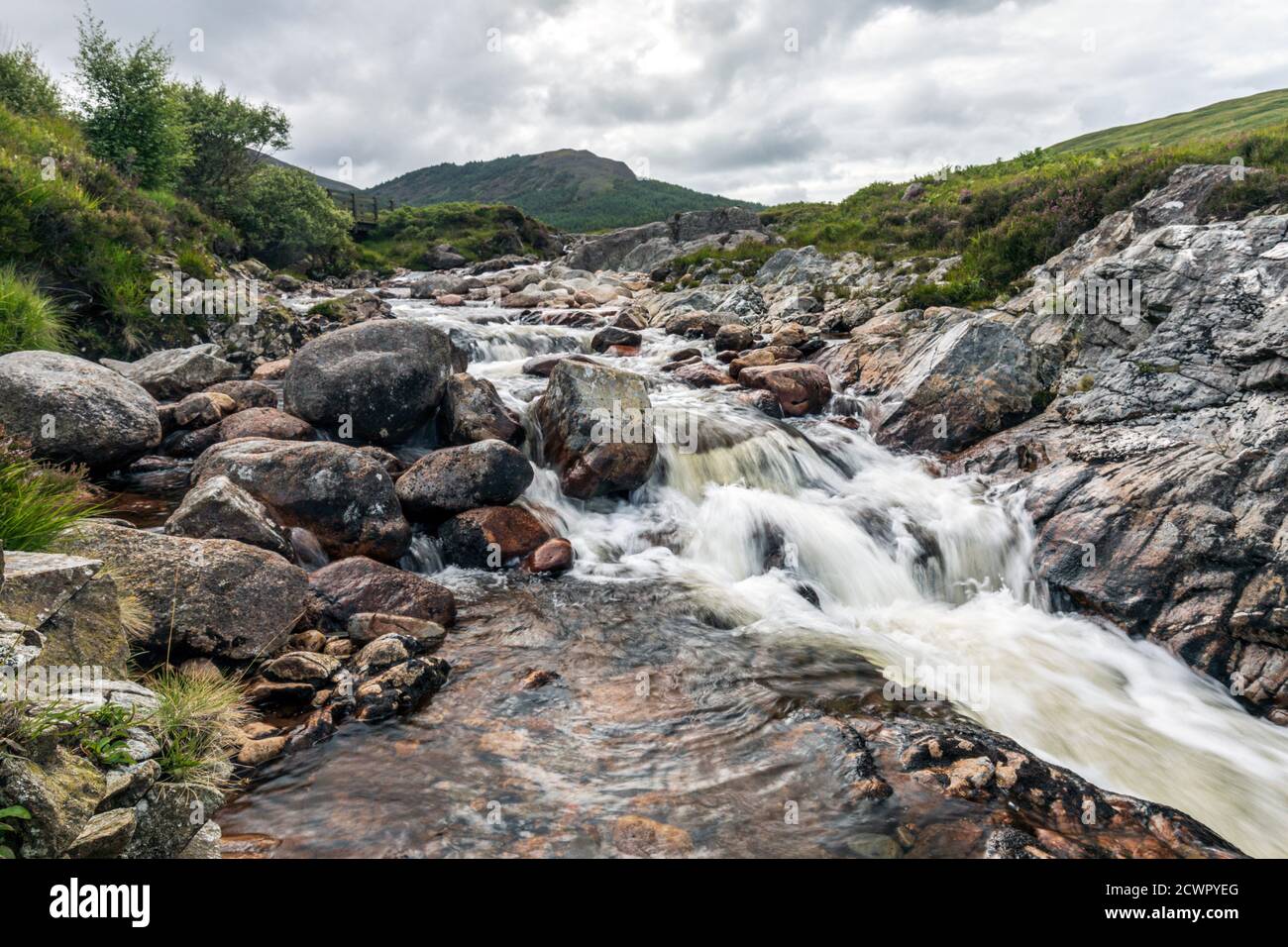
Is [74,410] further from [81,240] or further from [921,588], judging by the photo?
[921,588]

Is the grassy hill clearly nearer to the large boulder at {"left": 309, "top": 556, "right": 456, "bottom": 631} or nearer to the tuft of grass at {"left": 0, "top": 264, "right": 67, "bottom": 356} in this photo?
the large boulder at {"left": 309, "top": 556, "right": 456, "bottom": 631}

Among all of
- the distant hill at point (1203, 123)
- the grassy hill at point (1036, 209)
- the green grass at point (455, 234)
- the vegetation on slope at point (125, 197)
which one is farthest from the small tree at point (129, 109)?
the distant hill at point (1203, 123)

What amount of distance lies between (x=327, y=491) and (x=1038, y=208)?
82.0 feet

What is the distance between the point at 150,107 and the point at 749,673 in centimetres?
3292

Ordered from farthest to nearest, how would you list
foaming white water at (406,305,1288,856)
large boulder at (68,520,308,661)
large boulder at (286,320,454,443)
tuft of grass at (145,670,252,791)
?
large boulder at (286,320,454,443)
foaming white water at (406,305,1288,856)
large boulder at (68,520,308,661)
tuft of grass at (145,670,252,791)

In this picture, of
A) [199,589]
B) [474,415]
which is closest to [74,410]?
[199,589]

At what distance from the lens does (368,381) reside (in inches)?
495

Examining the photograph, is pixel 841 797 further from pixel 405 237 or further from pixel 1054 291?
pixel 405 237

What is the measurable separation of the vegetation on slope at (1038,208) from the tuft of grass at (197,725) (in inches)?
846

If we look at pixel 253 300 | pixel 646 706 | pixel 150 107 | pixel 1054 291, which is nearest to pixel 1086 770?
pixel 646 706

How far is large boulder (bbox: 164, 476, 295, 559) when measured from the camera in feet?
25.8

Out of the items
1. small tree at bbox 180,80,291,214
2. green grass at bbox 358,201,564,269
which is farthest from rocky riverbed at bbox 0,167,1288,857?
green grass at bbox 358,201,564,269

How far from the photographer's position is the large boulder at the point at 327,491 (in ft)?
31.4

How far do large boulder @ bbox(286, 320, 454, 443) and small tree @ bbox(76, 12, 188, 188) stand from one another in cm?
1949
